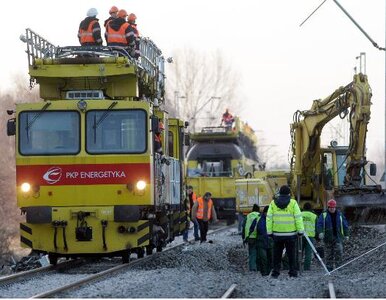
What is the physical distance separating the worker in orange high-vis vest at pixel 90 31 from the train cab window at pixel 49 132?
2.19 metres

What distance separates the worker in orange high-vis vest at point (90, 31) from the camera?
22.0m

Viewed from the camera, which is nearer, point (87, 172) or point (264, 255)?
point (264, 255)

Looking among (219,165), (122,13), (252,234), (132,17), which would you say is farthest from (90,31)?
(219,165)

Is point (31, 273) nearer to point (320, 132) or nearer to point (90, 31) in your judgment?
point (90, 31)

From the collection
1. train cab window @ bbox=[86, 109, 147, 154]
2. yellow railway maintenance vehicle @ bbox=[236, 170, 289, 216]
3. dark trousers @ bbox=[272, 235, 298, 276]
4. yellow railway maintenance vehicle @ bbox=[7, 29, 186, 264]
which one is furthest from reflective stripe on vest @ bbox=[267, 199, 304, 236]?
yellow railway maintenance vehicle @ bbox=[236, 170, 289, 216]

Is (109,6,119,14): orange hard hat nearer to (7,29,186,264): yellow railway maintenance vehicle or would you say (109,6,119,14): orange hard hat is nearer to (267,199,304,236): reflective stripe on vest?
(7,29,186,264): yellow railway maintenance vehicle

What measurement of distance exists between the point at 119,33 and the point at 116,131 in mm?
2549

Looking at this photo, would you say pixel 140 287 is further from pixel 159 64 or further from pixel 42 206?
pixel 159 64

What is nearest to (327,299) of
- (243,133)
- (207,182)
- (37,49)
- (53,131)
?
(53,131)

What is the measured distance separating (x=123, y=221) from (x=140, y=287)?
367 cm

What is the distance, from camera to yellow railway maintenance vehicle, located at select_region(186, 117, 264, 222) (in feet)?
146

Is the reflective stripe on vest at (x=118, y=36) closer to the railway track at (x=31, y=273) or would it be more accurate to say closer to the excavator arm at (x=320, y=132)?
the railway track at (x=31, y=273)

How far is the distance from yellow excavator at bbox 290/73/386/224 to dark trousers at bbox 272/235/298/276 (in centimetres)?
694

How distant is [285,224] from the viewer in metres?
18.5
